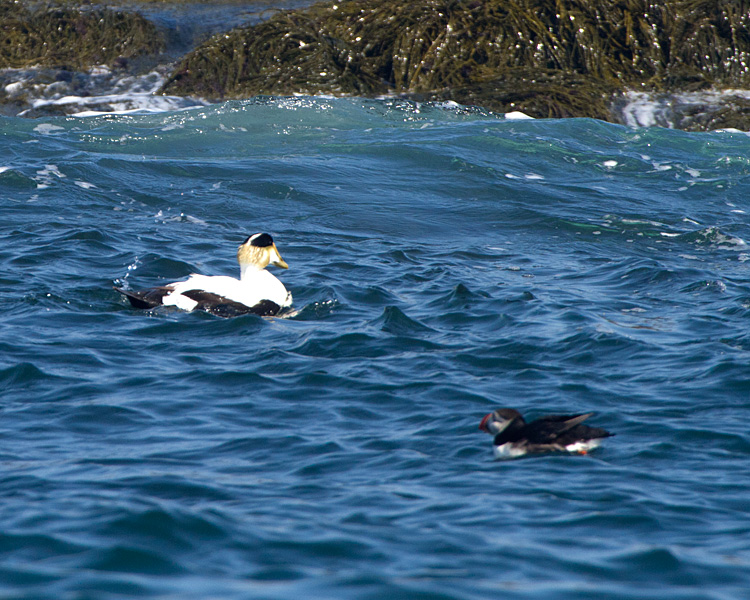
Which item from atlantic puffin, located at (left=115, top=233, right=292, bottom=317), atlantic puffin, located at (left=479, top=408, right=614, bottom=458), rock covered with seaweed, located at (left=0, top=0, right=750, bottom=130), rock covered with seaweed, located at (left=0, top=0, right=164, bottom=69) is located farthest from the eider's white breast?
rock covered with seaweed, located at (left=0, top=0, right=164, bottom=69)

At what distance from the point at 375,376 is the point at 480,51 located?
13659 mm

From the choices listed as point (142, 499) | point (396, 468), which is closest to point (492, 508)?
point (396, 468)

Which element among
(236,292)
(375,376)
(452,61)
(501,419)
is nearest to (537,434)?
(501,419)

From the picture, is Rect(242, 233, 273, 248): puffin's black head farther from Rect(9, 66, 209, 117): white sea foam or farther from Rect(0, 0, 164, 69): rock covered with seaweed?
Rect(0, 0, 164, 69): rock covered with seaweed

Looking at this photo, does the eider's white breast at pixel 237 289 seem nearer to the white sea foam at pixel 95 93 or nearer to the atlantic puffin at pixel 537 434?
the atlantic puffin at pixel 537 434

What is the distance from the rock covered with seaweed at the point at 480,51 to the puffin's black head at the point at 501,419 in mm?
13704

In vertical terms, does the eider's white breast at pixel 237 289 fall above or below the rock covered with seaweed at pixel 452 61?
below

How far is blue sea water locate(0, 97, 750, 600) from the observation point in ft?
14.6

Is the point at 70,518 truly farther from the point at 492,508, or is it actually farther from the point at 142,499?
the point at 492,508

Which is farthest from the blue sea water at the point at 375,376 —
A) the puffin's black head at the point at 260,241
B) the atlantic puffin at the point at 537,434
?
the puffin's black head at the point at 260,241

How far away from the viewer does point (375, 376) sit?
7242mm

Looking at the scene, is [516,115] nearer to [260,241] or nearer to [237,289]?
[260,241]

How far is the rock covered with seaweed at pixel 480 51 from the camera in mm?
19156

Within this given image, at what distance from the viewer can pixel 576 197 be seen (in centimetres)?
1360
